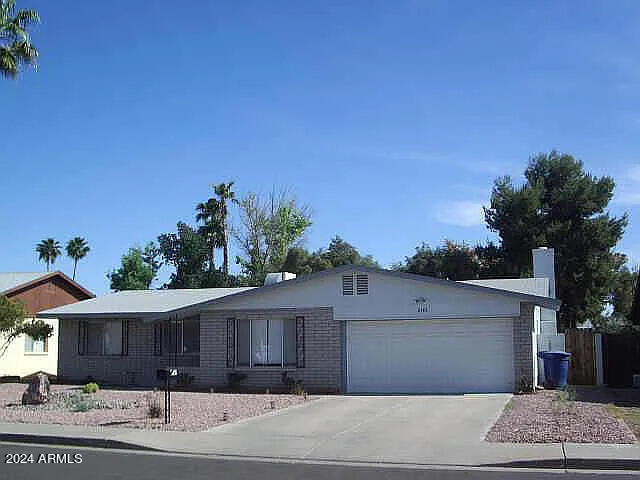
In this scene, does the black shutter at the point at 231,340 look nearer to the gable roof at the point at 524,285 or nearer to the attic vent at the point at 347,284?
the attic vent at the point at 347,284

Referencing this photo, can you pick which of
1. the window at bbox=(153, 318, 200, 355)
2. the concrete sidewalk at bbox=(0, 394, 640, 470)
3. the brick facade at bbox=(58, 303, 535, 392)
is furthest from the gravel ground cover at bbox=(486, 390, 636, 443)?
the window at bbox=(153, 318, 200, 355)

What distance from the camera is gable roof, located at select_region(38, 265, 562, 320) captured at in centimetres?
2326

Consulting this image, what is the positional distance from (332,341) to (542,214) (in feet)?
81.1

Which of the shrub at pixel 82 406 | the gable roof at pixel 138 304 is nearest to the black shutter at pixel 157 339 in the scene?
the gable roof at pixel 138 304

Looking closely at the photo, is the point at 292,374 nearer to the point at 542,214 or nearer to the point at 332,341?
the point at 332,341

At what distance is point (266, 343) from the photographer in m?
25.7

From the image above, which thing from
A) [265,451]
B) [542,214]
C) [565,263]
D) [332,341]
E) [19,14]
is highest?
[19,14]

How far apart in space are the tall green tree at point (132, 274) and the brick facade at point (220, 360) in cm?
2566

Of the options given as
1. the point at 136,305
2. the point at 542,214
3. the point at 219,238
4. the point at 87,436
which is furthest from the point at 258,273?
the point at 87,436

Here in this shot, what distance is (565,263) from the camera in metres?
43.8

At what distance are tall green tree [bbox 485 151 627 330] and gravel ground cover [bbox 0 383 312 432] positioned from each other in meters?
25.6

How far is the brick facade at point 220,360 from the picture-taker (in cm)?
2466

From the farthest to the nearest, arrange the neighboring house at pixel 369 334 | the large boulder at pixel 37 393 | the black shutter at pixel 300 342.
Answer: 1. the black shutter at pixel 300 342
2. the neighboring house at pixel 369 334
3. the large boulder at pixel 37 393

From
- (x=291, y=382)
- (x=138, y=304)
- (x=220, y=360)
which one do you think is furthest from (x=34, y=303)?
(x=291, y=382)
